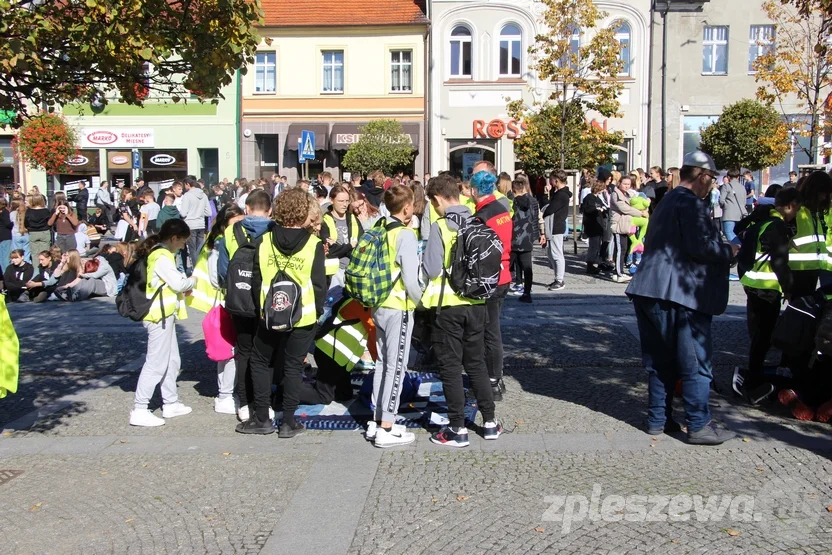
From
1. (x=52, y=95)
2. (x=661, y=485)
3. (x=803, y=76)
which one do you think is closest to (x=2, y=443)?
(x=52, y=95)

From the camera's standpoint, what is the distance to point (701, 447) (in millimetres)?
5840

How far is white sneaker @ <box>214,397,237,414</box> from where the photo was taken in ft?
23.0

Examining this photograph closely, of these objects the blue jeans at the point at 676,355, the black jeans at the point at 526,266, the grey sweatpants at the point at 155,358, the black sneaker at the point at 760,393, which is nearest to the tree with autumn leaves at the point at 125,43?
the grey sweatpants at the point at 155,358

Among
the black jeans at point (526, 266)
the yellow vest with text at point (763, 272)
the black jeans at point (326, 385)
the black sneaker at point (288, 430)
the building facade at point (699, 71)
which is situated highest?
the building facade at point (699, 71)

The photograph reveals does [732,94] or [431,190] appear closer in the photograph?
[431,190]

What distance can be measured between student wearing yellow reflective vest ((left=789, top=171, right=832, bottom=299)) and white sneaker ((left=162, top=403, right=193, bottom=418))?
472cm

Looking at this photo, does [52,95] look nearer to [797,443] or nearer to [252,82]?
[797,443]

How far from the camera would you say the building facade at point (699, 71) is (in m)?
32.1

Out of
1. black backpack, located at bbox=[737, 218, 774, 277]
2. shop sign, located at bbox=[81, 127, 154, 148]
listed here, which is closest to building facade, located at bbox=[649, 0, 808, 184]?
shop sign, located at bbox=[81, 127, 154, 148]

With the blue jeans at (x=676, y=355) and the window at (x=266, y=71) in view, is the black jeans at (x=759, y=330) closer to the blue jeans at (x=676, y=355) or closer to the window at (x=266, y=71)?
the blue jeans at (x=676, y=355)

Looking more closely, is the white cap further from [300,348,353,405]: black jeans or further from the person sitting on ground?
the person sitting on ground

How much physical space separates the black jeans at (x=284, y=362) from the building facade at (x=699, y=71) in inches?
1107

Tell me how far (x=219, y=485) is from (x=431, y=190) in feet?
8.13

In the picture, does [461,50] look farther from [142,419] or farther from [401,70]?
[142,419]
